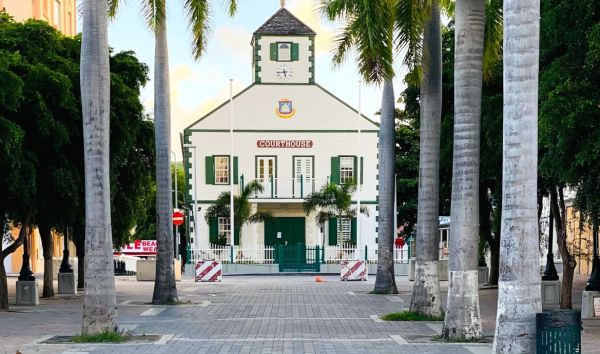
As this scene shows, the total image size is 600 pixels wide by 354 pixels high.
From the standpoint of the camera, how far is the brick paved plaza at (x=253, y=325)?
16922mm

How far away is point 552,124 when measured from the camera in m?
18.4

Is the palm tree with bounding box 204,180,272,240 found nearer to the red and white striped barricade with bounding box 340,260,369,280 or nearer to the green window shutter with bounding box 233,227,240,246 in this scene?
the green window shutter with bounding box 233,227,240,246

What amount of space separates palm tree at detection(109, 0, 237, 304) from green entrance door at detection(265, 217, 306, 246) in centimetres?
2943

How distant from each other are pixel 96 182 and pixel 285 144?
39.3m

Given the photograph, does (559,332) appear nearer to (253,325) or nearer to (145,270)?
(253,325)

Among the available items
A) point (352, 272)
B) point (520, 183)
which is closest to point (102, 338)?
point (520, 183)

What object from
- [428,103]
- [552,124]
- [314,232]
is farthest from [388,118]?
[314,232]

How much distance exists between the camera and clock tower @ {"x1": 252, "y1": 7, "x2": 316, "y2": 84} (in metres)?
58.3

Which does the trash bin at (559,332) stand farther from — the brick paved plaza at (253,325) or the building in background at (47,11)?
the building in background at (47,11)

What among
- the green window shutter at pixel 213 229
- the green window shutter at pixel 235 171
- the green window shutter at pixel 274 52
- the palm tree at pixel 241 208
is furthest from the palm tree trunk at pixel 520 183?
the green window shutter at pixel 274 52

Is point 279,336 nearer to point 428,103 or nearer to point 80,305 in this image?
point 428,103

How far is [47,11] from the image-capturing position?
58.8 meters

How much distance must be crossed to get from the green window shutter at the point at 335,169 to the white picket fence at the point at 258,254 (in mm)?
4918

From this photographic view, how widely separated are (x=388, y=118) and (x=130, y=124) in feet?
26.1
